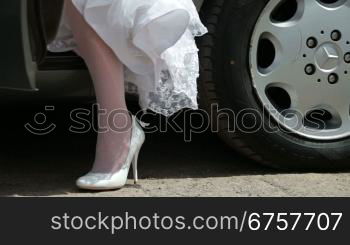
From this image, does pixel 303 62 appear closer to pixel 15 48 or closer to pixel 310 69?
pixel 310 69

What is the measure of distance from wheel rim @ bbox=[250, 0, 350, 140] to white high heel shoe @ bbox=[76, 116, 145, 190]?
0.49 meters

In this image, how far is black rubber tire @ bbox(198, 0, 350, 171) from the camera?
2.71 metres

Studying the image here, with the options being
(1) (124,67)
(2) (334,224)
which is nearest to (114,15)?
(1) (124,67)

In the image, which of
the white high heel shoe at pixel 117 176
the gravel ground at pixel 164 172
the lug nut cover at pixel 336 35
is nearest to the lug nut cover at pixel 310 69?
the lug nut cover at pixel 336 35

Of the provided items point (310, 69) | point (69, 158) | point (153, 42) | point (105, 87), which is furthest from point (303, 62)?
point (69, 158)

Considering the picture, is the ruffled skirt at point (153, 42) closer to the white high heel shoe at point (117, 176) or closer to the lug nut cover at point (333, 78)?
the white high heel shoe at point (117, 176)

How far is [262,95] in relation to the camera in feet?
9.23

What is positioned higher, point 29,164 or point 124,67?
point 124,67

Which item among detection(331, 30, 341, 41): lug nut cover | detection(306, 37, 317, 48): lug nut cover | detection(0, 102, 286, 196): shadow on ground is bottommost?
detection(0, 102, 286, 196): shadow on ground

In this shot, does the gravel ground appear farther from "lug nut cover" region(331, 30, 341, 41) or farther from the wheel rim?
"lug nut cover" region(331, 30, 341, 41)

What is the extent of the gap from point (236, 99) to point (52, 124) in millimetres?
1128

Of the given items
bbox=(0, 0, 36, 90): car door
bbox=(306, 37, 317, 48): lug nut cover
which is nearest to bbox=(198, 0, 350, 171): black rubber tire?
bbox=(306, 37, 317, 48): lug nut cover

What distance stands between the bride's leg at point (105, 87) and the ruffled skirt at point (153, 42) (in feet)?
0.12

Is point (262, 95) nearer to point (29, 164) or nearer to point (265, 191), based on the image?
point (265, 191)
